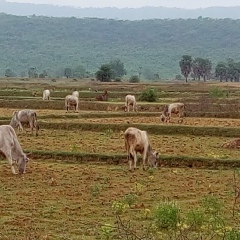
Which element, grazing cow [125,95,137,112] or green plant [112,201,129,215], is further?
grazing cow [125,95,137,112]

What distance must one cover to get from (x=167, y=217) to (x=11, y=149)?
989 centimetres

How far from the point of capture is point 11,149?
2131cm

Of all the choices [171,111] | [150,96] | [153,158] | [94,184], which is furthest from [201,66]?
[94,184]

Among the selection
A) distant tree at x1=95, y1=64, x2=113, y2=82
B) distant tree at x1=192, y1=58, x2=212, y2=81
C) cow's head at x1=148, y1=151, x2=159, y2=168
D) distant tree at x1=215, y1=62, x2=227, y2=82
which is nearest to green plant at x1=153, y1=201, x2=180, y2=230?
cow's head at x1=148, y1=151, x2=159, y2=168

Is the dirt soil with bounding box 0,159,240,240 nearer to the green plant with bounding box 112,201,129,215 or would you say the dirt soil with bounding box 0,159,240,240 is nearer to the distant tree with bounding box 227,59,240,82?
the green plant with bounding box 112,201,129,215

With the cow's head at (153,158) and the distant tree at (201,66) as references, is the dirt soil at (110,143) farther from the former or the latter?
the distant tree at (201,66)

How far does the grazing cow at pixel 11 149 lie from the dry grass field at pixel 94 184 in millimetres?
448

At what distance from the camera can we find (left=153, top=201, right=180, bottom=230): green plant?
503 inches

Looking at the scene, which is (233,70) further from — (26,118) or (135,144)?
(135,144)

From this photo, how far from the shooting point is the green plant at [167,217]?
1277 centimetres

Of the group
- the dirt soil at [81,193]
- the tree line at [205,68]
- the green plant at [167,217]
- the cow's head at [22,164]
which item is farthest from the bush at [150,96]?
the tree line at [205,68]

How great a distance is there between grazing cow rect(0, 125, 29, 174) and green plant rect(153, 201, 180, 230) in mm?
9276

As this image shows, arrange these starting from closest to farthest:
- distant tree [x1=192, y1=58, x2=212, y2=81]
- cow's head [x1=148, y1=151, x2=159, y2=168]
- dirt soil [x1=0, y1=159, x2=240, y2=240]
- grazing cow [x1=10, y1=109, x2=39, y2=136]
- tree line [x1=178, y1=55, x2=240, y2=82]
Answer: dirt soil [x1=0, y1=159, x2=240, y2=240] < cow's head [x1=148, y1=151, x2=159, y2=168] < grazing cow [x1=10, y1=109, x2=39, y2=136] < tree line [x1=178, y1=55, x2=240, y2=82] < distant tree [x1=192, y1=58, x2=212, y2=81]

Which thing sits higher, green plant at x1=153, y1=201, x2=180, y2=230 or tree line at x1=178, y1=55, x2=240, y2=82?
tree line at x1=178, y1=55, x2=240, y2=82
